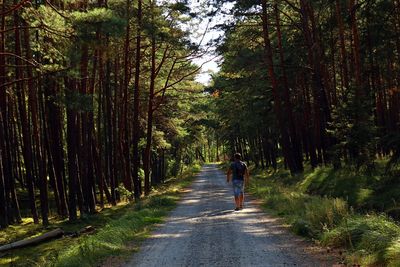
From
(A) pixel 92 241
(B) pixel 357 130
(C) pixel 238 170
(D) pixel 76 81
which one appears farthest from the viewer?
(D) pixel 76 81

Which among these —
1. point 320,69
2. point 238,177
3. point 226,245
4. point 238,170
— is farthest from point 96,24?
point 320,69

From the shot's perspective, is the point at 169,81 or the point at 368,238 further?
the point at 169,81

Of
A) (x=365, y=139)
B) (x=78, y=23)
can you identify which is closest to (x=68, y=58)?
(x=78, y=23)

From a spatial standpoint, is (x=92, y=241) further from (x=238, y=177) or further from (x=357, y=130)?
(x=357, y=130)

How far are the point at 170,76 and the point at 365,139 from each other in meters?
15.8

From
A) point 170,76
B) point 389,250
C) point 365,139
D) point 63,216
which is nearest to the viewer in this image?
point 389,250

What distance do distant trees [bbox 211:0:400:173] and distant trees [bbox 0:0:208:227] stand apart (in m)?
3.62

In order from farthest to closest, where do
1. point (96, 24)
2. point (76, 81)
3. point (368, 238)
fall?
point (76, 81) → point (96, 24) → point (368, 238)

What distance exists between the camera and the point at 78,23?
44.1ft

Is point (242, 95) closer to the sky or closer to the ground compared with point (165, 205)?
closer to the sky

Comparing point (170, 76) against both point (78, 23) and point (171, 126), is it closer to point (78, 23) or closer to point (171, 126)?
point (171, 126)

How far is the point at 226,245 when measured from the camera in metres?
9.30

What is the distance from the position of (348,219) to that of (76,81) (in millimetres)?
15030

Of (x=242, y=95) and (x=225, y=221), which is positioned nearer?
(x=225, y=221)
